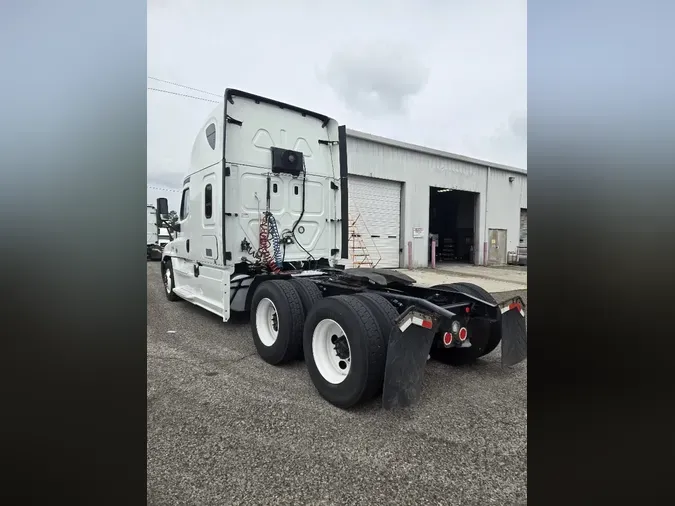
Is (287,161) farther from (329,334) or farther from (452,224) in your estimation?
(452,224)

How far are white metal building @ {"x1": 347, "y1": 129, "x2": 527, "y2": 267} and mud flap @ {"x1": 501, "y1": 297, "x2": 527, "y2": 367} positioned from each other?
10.6 meters

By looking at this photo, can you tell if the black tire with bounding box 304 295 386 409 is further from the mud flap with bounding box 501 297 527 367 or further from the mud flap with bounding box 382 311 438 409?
the mud flap with bounding box 501 297 527 367

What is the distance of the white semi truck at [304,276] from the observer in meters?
2.92

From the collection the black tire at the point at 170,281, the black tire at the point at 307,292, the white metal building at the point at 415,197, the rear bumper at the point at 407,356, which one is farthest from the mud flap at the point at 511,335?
the white metal building at the point at 415,197

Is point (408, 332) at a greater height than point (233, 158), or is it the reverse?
point (233, 158)

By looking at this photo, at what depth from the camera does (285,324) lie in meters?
3.92

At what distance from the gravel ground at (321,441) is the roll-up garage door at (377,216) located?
10628mm

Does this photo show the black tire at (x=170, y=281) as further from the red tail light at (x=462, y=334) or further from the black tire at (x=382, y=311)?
the red tail light at (x=462, y=334)

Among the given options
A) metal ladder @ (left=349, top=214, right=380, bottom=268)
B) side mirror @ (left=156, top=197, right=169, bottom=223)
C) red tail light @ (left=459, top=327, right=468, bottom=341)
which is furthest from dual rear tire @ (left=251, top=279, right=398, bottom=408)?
metal ladder @ (left=349, top=214, right=380, bottom=268)

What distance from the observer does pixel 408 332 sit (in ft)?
8.82

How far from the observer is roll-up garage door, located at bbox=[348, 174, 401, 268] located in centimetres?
1423
